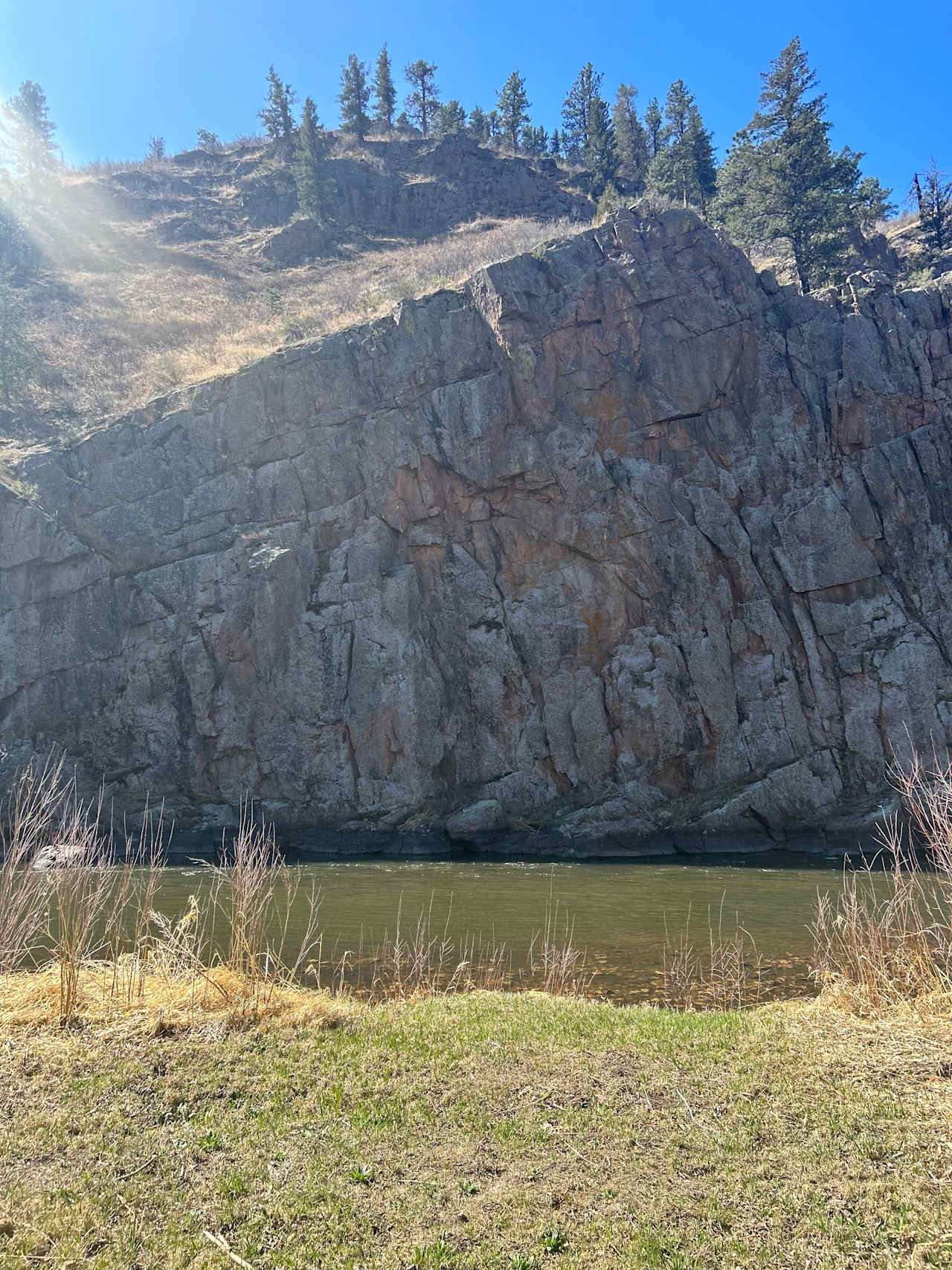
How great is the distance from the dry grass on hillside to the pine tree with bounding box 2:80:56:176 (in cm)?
355

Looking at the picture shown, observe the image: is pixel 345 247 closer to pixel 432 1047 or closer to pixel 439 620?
pixel 439 620

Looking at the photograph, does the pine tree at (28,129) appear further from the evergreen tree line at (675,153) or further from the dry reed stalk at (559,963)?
the dry reed stalk at (559,963)

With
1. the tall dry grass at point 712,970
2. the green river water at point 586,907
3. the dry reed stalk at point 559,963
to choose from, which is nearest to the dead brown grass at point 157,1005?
the dry reed stalk at point 559,963

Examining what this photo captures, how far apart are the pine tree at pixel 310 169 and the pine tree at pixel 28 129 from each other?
23.8 metres

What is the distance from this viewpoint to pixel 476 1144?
540 centimetres

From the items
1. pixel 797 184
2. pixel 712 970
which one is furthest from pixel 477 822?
pixel 797 184

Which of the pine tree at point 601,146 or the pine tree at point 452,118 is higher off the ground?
the pine tree at point 452,118

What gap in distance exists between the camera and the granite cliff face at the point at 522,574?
2836 centimetres

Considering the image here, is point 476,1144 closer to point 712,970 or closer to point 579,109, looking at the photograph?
point 712,970

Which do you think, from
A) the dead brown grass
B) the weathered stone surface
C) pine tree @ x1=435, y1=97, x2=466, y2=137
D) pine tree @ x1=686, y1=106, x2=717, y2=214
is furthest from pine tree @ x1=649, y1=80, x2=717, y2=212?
the dead brown grass

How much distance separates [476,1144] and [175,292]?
6054 cm

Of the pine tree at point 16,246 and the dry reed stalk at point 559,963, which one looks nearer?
the dry reed stalk at point 559,963

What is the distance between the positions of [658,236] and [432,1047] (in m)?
35.6

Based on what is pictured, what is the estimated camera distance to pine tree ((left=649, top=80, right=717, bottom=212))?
55.6 m
